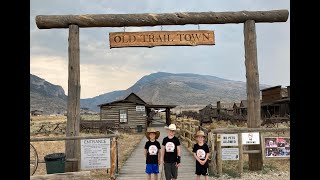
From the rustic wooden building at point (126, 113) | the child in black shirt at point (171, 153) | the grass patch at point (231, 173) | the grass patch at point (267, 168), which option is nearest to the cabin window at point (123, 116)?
the rustic wooden building at point (126, 113)

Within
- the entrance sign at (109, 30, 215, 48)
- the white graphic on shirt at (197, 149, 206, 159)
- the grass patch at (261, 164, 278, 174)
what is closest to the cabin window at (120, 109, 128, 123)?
the grass patch at (261, 164, 278, 174)

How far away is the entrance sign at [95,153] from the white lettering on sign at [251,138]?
4.12 meters

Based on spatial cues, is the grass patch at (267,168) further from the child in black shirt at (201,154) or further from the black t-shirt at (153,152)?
the black t-shirt at (153,152)

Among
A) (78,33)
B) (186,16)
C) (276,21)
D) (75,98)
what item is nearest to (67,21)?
(78,33)

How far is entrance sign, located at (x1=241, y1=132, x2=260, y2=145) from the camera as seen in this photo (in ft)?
34.6

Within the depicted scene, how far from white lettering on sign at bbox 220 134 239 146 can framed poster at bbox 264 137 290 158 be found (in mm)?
973

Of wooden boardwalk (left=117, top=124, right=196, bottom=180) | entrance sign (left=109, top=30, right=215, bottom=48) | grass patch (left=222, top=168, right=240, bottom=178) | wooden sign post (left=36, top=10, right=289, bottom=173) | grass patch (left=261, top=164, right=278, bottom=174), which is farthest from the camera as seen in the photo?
grass patch (left=261, top=164, right=278, bottom=174)

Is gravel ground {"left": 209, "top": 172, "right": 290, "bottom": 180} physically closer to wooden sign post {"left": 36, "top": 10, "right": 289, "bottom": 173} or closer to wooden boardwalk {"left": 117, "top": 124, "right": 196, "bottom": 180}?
wooden sign post {"left": 36, "top": 10, "right": 289, "bottom": 173}

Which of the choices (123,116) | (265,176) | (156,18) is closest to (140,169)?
(265,176)

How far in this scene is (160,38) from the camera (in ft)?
35.4
